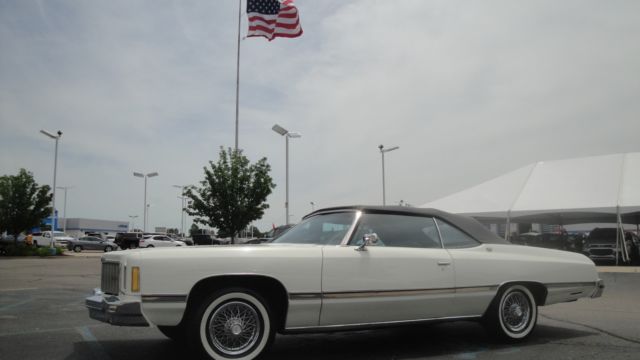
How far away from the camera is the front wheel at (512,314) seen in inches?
223

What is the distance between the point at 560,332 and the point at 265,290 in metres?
3.85

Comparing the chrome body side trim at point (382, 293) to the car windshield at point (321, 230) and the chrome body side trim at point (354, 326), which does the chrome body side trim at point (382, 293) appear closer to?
the chrome body side trim at point (354, 326)

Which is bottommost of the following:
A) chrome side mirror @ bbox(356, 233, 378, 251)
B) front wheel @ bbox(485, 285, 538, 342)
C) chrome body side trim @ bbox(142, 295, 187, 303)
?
front wheel @ bbox(485, 285, 538, 342)

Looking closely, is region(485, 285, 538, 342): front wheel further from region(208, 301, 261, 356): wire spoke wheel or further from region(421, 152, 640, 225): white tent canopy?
region(421, 152, 640, 225): white tent canopy

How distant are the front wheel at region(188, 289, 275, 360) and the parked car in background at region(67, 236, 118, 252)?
42.9 metres

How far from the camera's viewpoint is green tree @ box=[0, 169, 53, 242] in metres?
32.2

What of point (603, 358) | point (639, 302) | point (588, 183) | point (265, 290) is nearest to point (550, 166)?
point (588, 183)

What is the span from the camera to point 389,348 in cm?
538

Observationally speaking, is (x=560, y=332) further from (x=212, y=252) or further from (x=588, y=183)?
(x=588, y=183)

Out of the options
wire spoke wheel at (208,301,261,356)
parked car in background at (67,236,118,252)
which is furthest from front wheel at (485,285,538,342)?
parked car in background at (67,236,118,252)

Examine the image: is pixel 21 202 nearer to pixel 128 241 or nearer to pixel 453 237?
pixel 128 241

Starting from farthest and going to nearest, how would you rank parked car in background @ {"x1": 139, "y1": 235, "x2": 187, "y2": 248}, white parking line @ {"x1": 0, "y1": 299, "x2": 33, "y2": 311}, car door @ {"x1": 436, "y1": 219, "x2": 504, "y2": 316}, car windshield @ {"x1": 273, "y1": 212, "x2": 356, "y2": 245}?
1. parked car in background @ {"x1": 139, "y1": 235, "x2": 187, "y2": 248}
2. white parking line @ {"x1": 0, "y1": 299, "x2": 33, "y2": 311}
3. car door @ {"x1": 436, "y1": 219, "x2": 504, "y2": 316}
4. car windshield @ {"x1": 273, "y1": 212, "x2": 356, "y2": 245}

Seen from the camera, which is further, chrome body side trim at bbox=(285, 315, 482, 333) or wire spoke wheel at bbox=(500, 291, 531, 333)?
wire spoke wheel at bbox=(500, 291, 531, 333)

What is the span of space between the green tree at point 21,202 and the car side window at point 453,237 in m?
33.1
